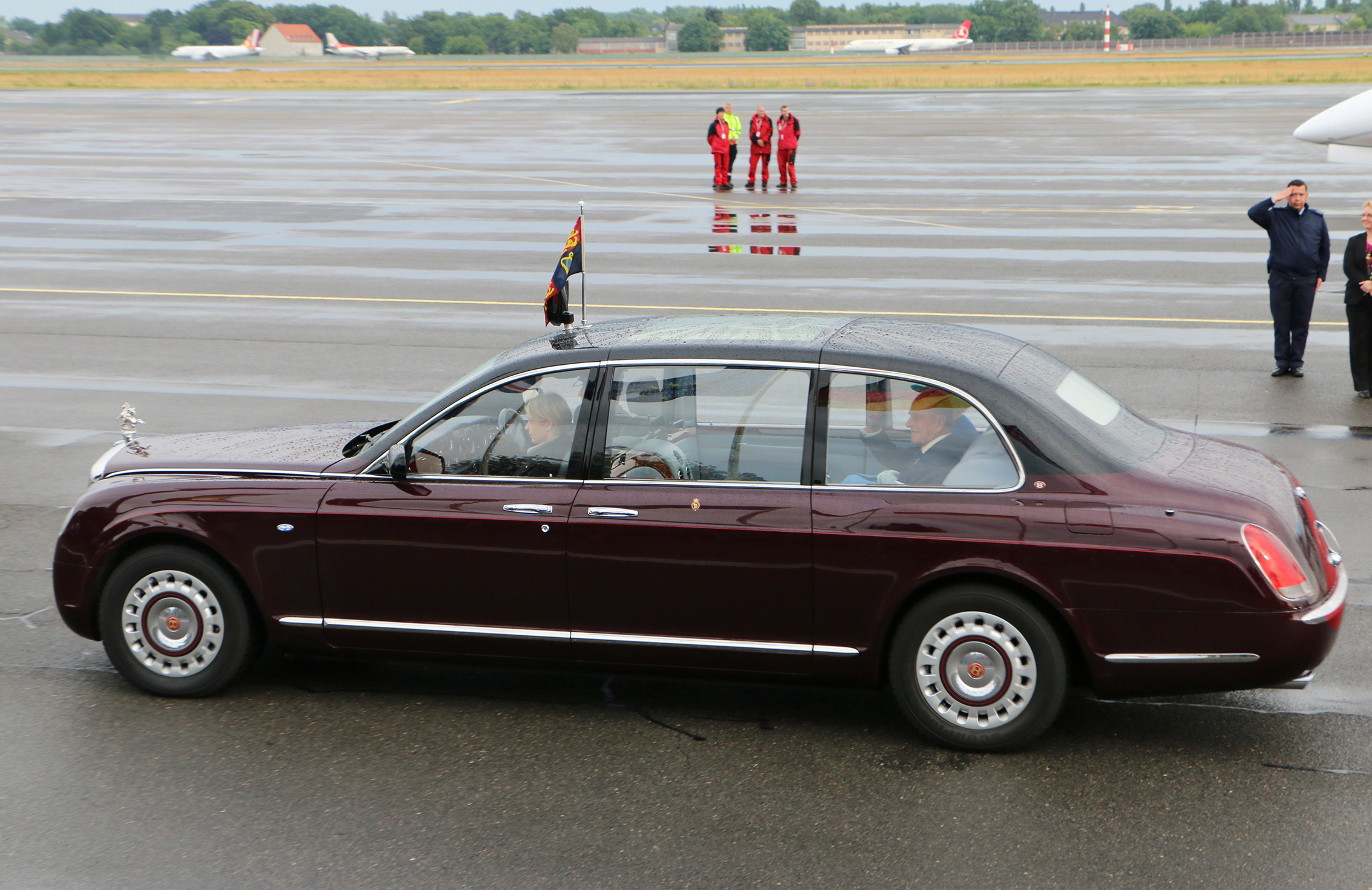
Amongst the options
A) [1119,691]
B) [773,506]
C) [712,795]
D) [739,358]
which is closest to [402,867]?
[712,795]

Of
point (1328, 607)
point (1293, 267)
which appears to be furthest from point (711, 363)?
point (1293, 267)

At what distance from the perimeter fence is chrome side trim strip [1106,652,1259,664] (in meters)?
109

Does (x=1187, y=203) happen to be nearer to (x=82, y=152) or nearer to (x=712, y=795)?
(x=712, y=795)

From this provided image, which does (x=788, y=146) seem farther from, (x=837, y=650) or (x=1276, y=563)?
(x=1276, y=563)

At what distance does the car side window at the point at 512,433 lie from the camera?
517 centimetres

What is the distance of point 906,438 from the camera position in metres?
5.01

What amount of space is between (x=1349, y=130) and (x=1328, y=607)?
10.9m

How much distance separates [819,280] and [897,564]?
40.6 feet

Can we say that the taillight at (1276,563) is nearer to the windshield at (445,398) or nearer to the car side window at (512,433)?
the car side window at (512,433)

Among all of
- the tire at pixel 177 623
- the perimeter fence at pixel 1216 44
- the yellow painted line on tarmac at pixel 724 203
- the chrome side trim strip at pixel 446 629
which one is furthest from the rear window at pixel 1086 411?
the perimeter fence at pixel 1216 44

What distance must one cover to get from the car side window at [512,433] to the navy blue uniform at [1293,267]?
8.19 m

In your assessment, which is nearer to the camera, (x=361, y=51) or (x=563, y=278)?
(x=563, y=278)

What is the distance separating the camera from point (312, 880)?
13.4 feet

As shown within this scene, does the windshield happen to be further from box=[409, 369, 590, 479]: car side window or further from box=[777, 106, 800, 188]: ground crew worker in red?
box=[777, 106, 800, 188]: ground crew worker in red
